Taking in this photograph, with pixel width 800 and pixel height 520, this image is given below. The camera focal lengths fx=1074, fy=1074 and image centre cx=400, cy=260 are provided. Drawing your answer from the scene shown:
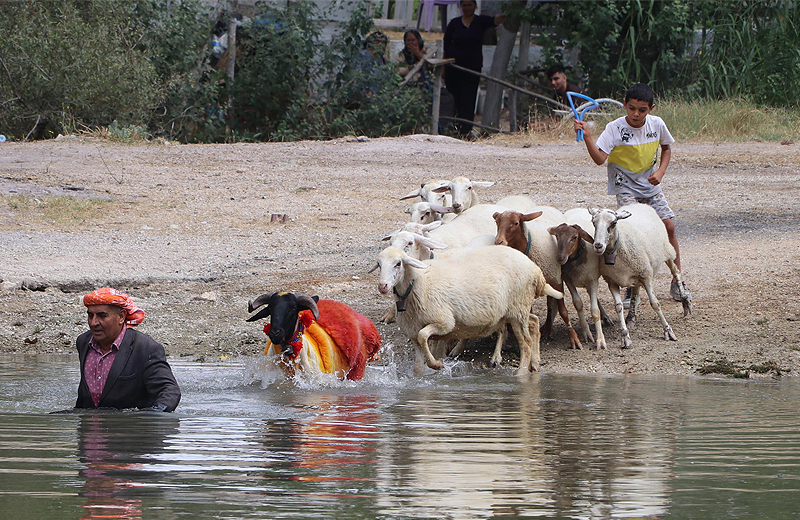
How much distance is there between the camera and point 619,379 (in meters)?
8.23

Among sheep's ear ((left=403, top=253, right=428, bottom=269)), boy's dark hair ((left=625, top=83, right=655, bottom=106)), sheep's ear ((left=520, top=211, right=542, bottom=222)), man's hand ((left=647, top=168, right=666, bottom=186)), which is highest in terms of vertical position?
boy's dark hair ((left=625, top=83, right=655, bottom=106))

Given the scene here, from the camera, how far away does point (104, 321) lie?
5.79 meters

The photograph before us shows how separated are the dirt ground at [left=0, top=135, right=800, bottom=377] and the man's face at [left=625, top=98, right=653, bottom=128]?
1.83 m

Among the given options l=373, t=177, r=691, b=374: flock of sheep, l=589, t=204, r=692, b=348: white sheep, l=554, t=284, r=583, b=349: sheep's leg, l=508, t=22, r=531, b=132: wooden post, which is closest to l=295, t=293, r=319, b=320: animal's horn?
l=373, t=177, r=691, b=374: flock of sheep

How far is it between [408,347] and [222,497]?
205 inches

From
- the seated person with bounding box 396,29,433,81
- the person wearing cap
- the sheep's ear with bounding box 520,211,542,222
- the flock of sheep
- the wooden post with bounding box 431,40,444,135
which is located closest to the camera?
the person wearing cap

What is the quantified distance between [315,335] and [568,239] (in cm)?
260

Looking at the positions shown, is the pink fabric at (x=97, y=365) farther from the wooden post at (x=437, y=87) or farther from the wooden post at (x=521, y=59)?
the wooden post at (x=521, y=59)

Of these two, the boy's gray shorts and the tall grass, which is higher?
the tall grass

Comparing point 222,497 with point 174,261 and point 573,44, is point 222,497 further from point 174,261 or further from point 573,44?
point 573,44

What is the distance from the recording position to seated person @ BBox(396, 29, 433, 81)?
66.6ft

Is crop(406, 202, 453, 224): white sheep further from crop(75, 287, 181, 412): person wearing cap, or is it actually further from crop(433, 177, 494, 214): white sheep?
crop(75, 287, 181, 412): person wearing cap

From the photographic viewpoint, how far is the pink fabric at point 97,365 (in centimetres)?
593

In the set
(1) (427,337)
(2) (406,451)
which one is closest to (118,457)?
(2) (406,451)
